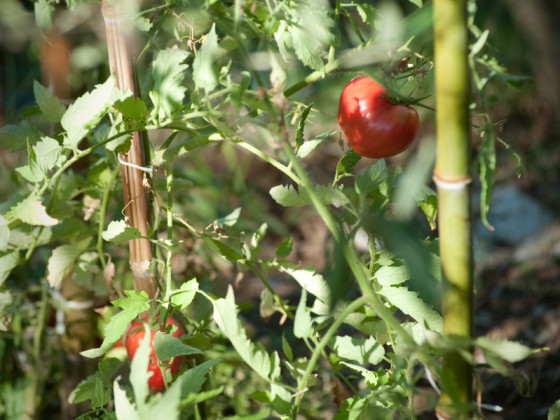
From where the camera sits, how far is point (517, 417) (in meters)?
1.17

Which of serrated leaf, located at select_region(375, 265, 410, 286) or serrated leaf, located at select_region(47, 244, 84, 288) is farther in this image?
serrated leaf, located at select_region(47, 244, 84, 288)

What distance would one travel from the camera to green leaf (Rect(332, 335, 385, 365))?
0.61 meters

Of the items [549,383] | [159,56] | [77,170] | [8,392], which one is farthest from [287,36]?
[549,383]

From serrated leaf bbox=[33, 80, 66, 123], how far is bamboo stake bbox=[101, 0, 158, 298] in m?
0.10

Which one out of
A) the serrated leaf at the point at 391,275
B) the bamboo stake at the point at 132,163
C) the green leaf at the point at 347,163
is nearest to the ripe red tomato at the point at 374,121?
the green leaf at the point at 347,163

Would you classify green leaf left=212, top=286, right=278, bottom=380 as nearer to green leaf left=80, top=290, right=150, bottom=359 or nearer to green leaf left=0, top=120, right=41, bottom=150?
green leaf left=80, top=290, right=150, bottom=359

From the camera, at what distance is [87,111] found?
0.58m

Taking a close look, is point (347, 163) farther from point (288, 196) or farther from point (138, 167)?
point (138, 167)

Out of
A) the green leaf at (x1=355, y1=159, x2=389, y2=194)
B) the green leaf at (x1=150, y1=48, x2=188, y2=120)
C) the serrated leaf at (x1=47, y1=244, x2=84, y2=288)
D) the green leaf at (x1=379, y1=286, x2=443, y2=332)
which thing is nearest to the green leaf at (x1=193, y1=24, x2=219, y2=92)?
the green leaf at (x1=150, y1=48, x2=188, y2=120)

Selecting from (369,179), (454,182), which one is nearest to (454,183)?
(454,182)

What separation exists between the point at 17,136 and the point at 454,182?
21.2 inches

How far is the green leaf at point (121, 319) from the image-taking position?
56cm

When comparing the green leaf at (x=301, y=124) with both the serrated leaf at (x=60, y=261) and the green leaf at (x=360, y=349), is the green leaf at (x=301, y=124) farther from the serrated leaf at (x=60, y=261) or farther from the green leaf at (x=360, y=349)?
the serrated leaf at (x=60, y=261)

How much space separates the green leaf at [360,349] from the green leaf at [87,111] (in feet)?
1.04
